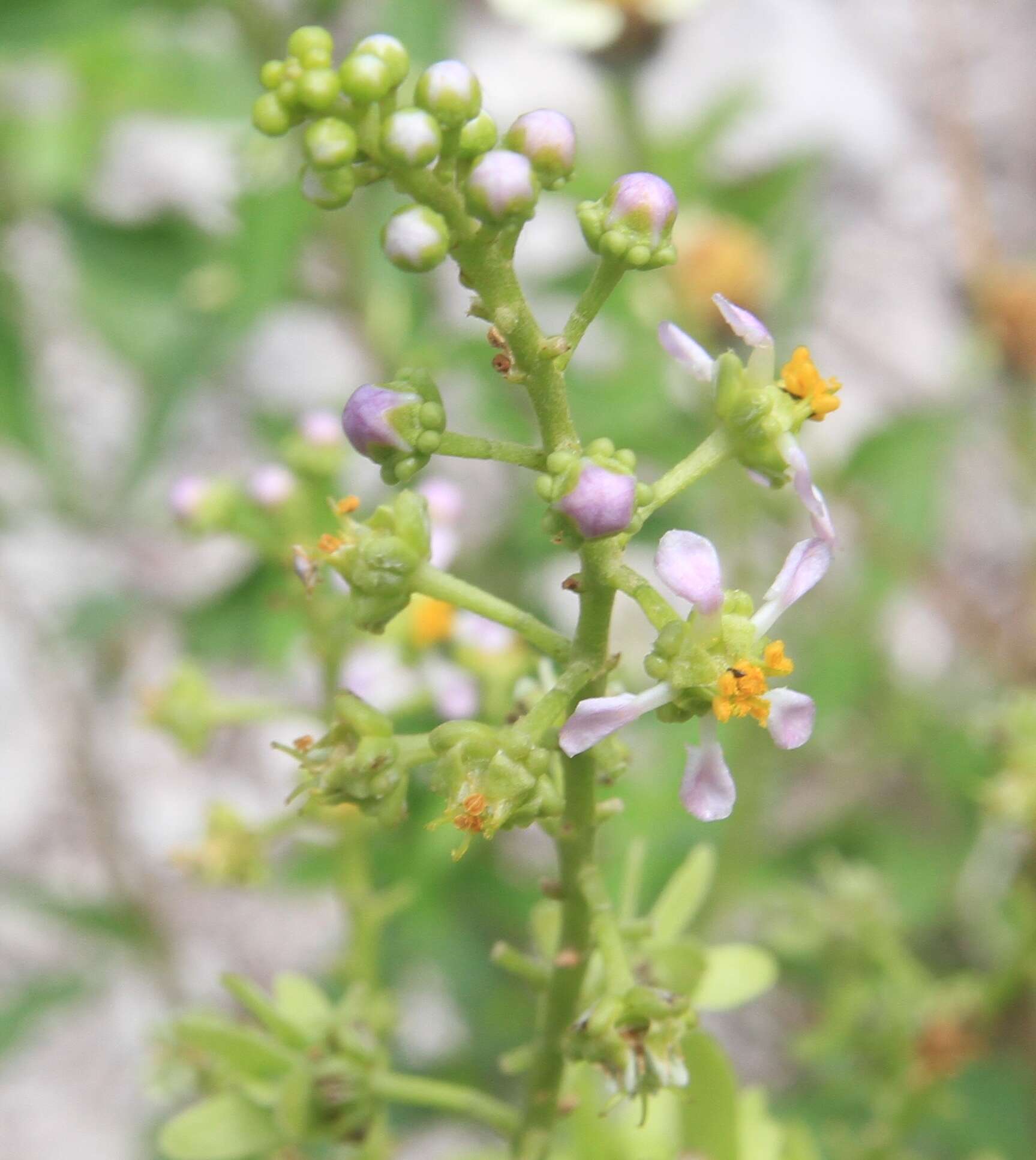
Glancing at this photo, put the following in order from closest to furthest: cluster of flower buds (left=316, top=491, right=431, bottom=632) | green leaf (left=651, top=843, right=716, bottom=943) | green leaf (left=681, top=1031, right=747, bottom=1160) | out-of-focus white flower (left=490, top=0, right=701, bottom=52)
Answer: cluster of flower buds (left=316, top=491, right=431, bottom=632)
green leaf (left=681, top=1031, right=747, bottom=1160)
green leaf (left=651, top=843, right=716, bottom=943)
out-of-focus white flower (left=490, top=0, right=701, bottom=52)

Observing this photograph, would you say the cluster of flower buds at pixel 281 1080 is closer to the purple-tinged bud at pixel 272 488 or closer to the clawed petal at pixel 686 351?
the purple-tinged bud at pixel 272 488

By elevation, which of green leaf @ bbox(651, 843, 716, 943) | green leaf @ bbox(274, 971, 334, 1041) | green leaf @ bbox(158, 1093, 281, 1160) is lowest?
green leaf @ bbox(158, 1093, 281, 1160)

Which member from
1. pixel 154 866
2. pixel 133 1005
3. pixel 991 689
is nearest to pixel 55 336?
pixel 154 866

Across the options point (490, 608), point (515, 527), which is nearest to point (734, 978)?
point (490, 608)

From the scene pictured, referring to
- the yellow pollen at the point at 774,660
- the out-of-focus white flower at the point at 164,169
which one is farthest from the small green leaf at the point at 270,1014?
the out-of-focus white flower at the point at 164,169

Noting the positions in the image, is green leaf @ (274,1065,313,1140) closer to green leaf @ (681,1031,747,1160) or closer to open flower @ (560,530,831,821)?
green leaf @ (681,1031,747,1160)

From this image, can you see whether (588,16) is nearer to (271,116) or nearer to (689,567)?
(271,116)

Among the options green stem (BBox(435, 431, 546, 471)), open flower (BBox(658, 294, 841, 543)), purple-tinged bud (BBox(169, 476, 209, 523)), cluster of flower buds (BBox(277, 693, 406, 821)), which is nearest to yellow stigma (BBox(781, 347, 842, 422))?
open flower (BBox(658, 294, 841, 543))
